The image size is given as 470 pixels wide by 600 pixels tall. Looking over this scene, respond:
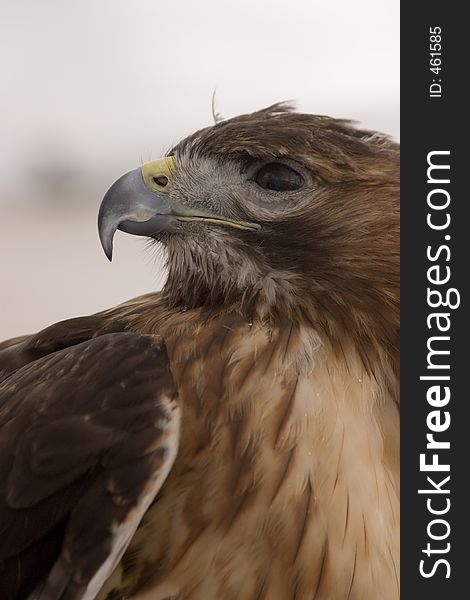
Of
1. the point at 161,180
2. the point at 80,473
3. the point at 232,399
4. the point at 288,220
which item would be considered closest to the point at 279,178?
the point at 288,220

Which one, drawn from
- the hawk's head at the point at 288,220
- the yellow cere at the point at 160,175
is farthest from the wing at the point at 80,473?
the yellow cere at the point at 160,175

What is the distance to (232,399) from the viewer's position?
2.21 metres

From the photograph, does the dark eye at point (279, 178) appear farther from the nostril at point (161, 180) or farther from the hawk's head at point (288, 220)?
the nostril at point (161, 180)

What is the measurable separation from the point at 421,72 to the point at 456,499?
2.90 feet

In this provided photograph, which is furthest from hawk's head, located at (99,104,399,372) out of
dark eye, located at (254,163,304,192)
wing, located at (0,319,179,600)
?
wing, located at (0,319,179,600)

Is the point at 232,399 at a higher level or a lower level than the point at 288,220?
lower

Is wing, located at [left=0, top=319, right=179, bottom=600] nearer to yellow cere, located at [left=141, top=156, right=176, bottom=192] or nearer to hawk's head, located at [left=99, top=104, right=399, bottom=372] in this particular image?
hawk's head, located at [left=99, top=104, right=399, bottom=372]

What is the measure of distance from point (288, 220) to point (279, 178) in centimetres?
9

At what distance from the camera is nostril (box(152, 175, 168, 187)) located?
2.42 metres

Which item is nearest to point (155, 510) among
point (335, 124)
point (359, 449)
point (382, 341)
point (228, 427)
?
point (228, 427)

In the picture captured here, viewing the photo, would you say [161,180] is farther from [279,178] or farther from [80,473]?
[80,473]

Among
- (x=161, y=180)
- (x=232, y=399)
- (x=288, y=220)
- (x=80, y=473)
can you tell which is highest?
(x=161, y=180)

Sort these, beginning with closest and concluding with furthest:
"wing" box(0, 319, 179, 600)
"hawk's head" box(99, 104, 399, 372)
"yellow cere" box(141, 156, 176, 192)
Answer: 1. "wing" box(0, 319, 179, 600)
2. "hawk's head" box(99, 104, 399, 372)
3. "yellow cere" box(141, 156, 176, 192)

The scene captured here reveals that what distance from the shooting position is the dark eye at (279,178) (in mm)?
2285
